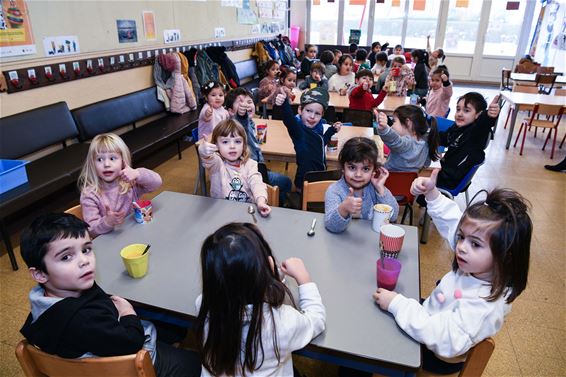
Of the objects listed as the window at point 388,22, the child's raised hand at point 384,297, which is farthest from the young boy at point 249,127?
the window at point 388,22

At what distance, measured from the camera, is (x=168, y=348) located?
144cm

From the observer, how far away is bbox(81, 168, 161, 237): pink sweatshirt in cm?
180

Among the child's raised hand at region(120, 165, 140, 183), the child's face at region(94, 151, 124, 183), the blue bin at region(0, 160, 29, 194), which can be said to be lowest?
the blue bin at region(0, 160, 29, 194)

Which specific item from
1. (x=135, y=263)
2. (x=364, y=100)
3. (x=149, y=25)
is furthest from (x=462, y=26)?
(x=135, y=263)

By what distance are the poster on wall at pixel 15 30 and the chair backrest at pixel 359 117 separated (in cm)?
310

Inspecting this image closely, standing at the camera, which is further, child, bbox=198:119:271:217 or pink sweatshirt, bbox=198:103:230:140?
pink sweatshirt, bbox=198:103:230:140

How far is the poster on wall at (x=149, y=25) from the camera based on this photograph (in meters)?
5.02

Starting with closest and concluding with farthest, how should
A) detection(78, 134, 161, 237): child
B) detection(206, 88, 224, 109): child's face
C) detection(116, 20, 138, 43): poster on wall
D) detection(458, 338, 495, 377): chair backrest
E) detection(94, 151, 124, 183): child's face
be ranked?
detection(458, 338, 495, 377): chair backrest → detection(78, 134, 161, 237): child → detection(94, 151, 124, 183): child's face → detection(206, 88, 224, 109): child's face → detection(116, 20, 138, 43): poster on wall

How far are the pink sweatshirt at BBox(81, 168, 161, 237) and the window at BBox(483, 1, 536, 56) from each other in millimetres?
11058

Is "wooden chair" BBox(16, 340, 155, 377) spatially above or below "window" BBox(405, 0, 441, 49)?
below

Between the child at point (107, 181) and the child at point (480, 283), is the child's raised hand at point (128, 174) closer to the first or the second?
the child at point (107, 181)

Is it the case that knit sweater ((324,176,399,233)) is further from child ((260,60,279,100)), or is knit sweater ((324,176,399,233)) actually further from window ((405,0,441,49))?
window ((405,0,441,49))

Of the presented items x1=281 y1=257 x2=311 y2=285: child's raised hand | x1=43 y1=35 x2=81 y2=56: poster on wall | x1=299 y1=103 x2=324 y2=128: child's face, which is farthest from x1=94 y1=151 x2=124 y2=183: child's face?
x1=43 y1=35 x2=81 y2=56: poster on wall

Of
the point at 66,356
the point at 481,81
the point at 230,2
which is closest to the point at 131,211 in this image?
the point at 66,356
